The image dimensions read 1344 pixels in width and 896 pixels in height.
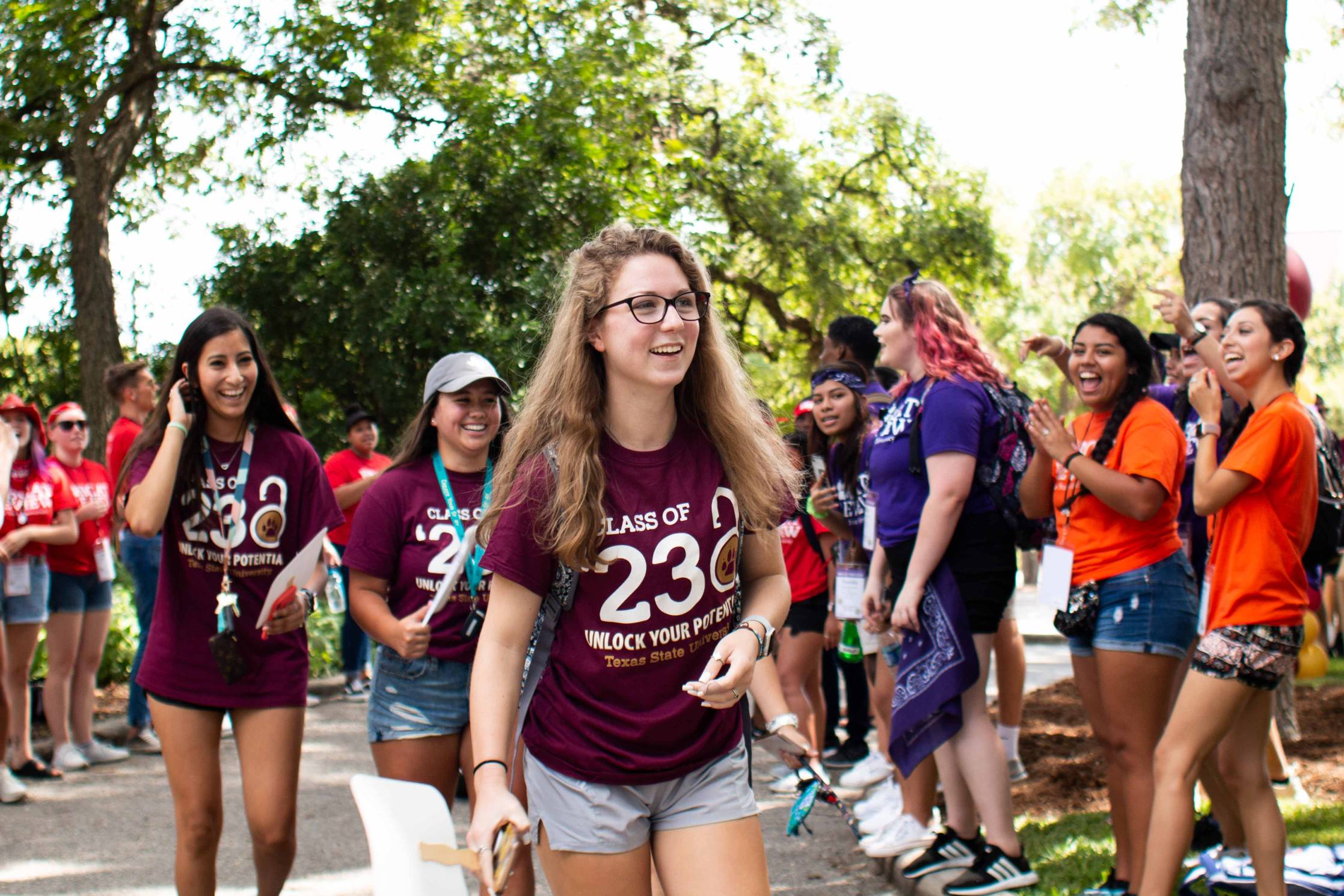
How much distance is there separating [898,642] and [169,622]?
2836mm

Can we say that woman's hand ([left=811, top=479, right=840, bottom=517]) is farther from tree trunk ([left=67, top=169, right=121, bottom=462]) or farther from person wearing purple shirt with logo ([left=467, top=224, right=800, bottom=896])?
tree trunk ([left=67, top=169, right=121, bottom=462])

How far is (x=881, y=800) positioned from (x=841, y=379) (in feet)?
6.86

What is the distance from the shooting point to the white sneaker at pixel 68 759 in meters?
7.54

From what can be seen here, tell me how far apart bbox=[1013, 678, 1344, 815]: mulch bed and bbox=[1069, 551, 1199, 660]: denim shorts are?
195cm

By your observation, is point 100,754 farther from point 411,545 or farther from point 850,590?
point 850,590

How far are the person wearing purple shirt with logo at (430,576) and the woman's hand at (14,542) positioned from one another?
378 cm

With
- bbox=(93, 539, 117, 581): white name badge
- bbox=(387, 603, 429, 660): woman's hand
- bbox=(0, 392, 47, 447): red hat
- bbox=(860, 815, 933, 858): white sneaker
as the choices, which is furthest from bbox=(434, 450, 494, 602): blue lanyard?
bbox=(93, 539, 117, 581): white name badge

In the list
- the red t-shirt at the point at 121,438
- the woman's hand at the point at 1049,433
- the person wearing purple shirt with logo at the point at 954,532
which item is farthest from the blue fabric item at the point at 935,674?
the red t-shirt at the point at 121,438

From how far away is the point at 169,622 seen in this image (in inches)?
164

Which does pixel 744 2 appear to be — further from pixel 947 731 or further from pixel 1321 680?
pixel 947 731

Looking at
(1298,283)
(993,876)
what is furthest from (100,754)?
(1298,283)

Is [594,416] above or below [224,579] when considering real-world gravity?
above

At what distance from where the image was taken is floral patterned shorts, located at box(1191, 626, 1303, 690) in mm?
3812

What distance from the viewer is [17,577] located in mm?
7148
